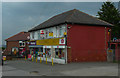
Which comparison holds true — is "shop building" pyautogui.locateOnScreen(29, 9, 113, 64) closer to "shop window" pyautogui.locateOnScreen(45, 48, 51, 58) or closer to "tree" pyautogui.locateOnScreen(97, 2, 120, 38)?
"shop window" pyautogui.locateOnScreen(45, 48, 51, 58)

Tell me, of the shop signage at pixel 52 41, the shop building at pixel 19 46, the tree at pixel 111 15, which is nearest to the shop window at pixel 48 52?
the shop signage at pixel 52 41

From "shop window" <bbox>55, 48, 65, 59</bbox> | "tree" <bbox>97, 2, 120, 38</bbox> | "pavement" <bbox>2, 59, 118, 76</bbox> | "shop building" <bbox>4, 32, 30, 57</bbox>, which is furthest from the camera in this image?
"tree" <bbox>97, 2, 120, 38</bbox>

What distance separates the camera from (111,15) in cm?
4191

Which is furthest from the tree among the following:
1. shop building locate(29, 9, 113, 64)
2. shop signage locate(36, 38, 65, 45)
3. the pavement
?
the pavement

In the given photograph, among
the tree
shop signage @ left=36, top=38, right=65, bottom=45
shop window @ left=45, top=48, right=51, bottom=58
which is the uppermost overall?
the tree

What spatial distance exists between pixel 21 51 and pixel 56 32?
15.7 m

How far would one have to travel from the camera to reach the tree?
40719 millimetres

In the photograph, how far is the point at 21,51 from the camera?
37.2 m

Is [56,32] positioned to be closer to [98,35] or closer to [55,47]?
[55,47]

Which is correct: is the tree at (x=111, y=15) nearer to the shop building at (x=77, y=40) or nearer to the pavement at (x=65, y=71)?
the shop building at (x=77, y=40)

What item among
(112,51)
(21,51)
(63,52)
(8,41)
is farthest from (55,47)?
(8,41)

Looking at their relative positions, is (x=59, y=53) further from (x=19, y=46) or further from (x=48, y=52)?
(x=19, y=46)

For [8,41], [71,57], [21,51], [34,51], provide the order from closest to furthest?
[71,57], [34,51], [21,51], [8,41]

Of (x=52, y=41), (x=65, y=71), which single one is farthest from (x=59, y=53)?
(x=65, y=71)
